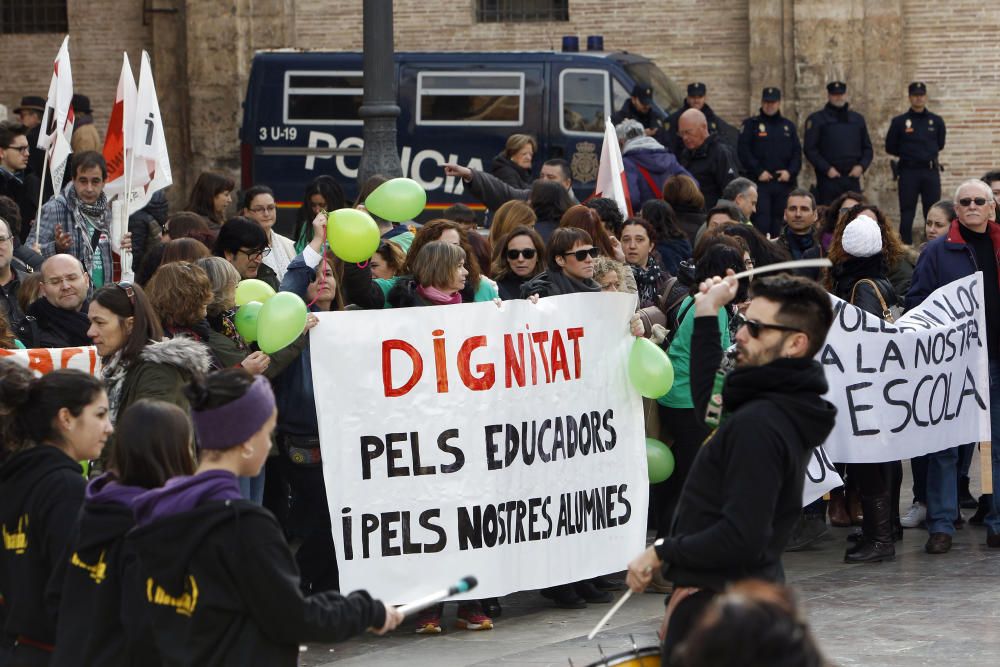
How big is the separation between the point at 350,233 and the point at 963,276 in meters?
3.72

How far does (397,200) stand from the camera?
7.88 meters

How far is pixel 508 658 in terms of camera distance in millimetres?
7070

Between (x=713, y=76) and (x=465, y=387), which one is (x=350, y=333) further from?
(x=713, y=76)

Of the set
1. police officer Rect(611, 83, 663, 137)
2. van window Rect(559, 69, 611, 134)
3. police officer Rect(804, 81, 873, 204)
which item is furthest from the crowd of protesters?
police officer Rect(804, 81, 873, 204)

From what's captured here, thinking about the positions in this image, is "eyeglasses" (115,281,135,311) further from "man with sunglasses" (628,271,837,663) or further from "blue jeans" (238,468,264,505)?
"man with sunglasses" (628,271,837,663)

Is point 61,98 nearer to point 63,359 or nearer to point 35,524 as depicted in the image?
point 63,359

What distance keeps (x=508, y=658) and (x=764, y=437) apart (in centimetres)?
301

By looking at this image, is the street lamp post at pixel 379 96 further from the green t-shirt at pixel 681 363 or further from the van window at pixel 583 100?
the van window at pixel 583 100

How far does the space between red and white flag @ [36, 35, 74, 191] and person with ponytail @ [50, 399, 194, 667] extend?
6.87 m

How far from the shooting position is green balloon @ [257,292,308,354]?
22.6 ft

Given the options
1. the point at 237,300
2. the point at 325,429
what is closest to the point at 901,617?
the point at 325,429

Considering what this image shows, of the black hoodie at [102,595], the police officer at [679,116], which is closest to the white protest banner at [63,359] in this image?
the black hoodie at [102,595]

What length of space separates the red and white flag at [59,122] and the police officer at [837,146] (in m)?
8.88

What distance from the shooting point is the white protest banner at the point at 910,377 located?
8906 millimetres
